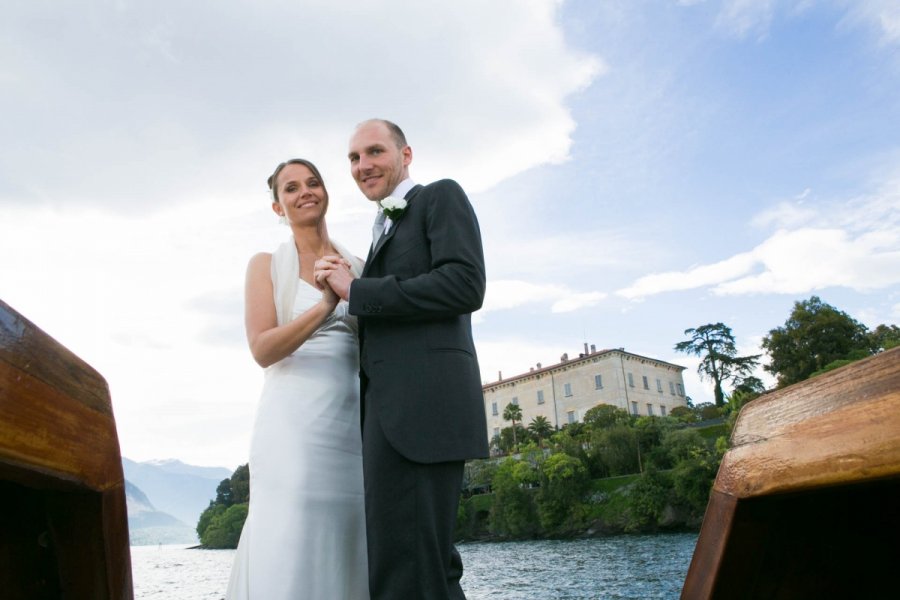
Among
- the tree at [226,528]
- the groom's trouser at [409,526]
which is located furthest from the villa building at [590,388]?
the groom's trouser at [409,526]

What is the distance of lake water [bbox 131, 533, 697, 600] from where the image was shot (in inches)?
914

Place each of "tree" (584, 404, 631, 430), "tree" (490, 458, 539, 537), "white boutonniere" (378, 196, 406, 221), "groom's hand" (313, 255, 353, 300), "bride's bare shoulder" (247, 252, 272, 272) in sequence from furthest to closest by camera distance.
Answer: "tree" (584, 404, 631, 430) → "tree" (490, 458, 539, 537) → "bride's bare shoulder" (247, 252, 272, 272) → "white boutonniere" (378, 196, 406, 221) → "groom's hand" (313, 255, 353, 300)

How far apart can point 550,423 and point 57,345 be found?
249 ft

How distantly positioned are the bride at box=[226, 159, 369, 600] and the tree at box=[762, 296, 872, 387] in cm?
5002

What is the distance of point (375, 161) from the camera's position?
110 inches

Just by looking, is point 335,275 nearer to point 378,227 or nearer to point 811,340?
point 378,227

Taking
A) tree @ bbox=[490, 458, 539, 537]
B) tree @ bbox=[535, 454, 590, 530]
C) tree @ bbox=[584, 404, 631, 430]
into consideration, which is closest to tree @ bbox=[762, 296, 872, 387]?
tree @ bbox=[584, 404, 631, 430]

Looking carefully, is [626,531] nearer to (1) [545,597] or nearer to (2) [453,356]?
(1) [545,597]

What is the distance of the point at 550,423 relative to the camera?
7469cm

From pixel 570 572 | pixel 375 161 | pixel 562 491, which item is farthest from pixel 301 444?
pixel 562 491

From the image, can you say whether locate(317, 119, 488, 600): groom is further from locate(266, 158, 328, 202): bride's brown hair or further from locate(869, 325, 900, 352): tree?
locate(869, 325, 900, 352): tree

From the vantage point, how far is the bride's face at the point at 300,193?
319 centimetres

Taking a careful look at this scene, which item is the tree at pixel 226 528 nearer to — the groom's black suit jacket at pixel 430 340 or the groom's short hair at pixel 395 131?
the groom's short hair at pixel 395 131

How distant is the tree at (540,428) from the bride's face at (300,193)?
70316 millimetres
